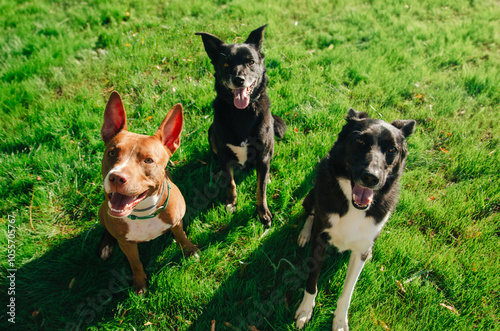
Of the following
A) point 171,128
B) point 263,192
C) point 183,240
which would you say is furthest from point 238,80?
point 183,240

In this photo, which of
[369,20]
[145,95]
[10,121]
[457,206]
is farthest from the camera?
[369,20]

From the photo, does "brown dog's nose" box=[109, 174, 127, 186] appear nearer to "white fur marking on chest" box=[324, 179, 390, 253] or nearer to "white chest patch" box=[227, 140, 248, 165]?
"white chest patch" box=[227, 140, 248, 165]

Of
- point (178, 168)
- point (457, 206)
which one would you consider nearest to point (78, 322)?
point (178, 168)

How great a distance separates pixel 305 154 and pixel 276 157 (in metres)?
0.39

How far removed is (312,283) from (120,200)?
5.97ft

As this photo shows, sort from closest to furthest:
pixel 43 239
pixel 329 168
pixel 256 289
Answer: pixel 329 168 → pixel 256 289 → pixel 43 239

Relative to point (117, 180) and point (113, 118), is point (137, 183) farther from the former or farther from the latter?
point (113, 118)

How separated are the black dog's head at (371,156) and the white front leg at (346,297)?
59 centimetres

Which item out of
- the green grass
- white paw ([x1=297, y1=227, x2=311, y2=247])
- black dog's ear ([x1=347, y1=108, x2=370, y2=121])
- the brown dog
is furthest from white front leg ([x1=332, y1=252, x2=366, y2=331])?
the brown dog

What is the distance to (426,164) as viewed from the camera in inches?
159

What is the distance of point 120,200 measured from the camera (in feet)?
7.57

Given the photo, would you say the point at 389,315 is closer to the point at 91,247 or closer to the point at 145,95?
the point at 91,247

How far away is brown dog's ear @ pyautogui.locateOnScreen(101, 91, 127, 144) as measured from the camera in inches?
99.1

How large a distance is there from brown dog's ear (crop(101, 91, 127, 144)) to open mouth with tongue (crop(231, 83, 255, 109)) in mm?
1155
